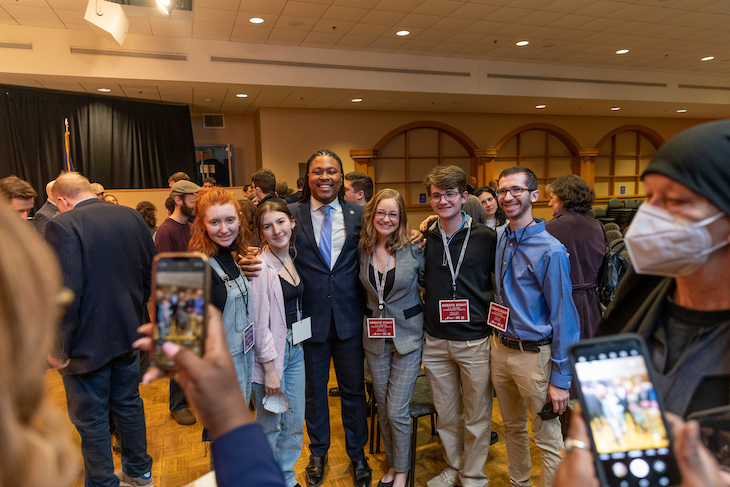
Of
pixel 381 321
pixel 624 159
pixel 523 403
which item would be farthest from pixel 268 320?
pixel 624 159

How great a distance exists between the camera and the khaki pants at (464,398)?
2172 mm

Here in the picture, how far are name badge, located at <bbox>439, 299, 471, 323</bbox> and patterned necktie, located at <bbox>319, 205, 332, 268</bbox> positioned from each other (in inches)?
26.6

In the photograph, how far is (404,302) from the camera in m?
2.26

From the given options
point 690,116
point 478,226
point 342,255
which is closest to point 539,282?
point 478,226

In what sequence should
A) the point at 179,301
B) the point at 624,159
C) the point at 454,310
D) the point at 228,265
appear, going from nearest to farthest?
the point at 179,301 → the point at 228,265 → the point at 454,310 → the point at 624,159

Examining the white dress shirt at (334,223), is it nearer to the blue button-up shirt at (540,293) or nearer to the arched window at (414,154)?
the blue button-up shirt at (540,293)

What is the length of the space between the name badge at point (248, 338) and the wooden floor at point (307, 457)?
3.22ft

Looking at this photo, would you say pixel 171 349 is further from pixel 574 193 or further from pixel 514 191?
pixel 574 193

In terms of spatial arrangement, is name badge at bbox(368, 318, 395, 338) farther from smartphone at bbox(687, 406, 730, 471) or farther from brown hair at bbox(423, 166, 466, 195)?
smartphone at bbox(687, 406, 730, 471)

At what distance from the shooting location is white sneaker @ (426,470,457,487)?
2293mm

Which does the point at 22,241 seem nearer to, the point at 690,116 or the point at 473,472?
the point at 473,472

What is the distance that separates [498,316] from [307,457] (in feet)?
5.15

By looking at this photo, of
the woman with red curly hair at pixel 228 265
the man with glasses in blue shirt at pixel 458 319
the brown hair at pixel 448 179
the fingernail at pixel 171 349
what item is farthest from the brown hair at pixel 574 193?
the fingernail at pixel 171 349

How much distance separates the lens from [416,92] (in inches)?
285
